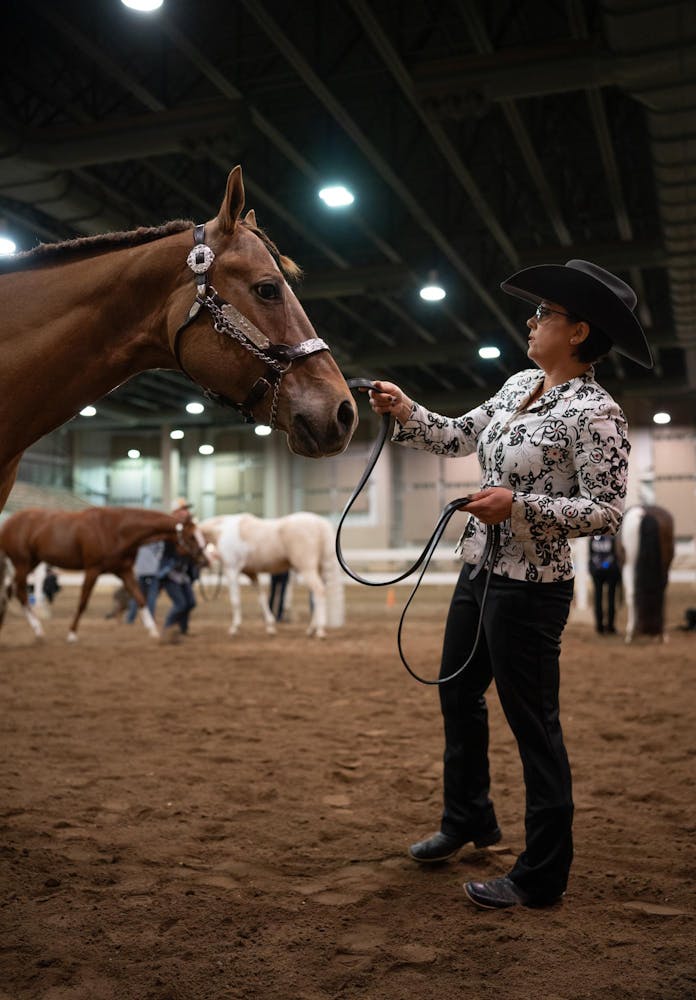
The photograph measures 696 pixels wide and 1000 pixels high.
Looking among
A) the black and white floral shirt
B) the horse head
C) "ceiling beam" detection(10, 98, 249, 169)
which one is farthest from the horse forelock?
"ceiling beam" detection(10, 98, 249, 169)

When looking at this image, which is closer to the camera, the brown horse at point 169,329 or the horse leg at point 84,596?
the brown horse at point 169,329

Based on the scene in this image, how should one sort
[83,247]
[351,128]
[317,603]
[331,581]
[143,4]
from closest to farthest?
[83,247], [143,4], [351,128], [317,603], [331,581]

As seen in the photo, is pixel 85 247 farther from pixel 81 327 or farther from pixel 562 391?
pixel 562 391

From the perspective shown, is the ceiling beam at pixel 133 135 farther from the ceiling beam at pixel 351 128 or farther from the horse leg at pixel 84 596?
the horse leg at pixel 84 596

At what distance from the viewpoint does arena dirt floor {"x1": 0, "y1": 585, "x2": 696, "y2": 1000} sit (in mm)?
2115

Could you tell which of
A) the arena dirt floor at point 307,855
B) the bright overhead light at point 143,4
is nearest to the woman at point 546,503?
the arena dirt floor at point 307,855

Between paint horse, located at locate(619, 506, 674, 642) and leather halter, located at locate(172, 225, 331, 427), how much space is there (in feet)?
27.2

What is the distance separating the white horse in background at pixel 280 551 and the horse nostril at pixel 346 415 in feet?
29.6

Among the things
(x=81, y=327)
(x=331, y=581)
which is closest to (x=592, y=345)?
(x=81, y=327)

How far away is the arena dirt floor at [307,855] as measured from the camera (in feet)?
6.94

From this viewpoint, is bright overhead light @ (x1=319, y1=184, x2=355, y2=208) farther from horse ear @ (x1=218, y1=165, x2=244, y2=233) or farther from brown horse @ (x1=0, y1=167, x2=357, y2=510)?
horse ear @ (x1=218, y1=165, x2=244, y2=233)

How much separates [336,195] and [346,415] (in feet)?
26.6

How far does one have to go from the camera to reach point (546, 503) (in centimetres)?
231

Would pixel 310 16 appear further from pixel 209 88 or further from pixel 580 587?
pixel 580 587
